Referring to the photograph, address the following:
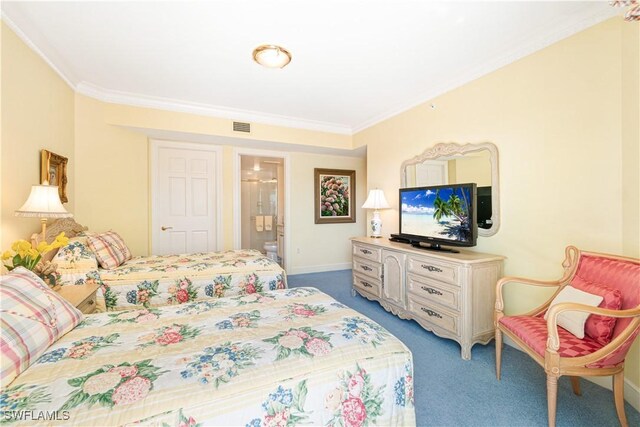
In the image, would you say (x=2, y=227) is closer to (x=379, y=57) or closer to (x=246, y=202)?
(x=379, y=57)

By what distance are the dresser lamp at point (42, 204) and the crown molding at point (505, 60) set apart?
12.0 feet

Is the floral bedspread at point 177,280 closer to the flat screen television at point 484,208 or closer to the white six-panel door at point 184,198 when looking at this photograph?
the white six-panel door at point 184,198

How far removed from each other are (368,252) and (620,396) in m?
2.25

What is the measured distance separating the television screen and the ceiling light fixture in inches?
75.6

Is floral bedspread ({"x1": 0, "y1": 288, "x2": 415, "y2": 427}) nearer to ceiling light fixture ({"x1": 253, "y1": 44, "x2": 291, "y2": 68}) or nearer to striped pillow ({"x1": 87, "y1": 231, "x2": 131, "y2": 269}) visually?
striped pillow ({"x1": 87, "y1": 231, "x2": 131, "y2": 269})

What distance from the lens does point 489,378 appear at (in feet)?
6.43

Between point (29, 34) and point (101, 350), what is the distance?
261 cm

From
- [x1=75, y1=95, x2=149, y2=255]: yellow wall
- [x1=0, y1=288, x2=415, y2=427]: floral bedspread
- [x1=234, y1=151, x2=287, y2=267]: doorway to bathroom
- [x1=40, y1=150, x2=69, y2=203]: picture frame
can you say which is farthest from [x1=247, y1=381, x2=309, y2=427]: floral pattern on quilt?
[x1=234, y1=151, x2=287, y2=267]: doorway to bathroom

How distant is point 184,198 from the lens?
4.12 meters

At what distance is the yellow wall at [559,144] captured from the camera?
70.3 inches

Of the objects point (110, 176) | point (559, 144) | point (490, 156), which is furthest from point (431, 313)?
point (110, 176)

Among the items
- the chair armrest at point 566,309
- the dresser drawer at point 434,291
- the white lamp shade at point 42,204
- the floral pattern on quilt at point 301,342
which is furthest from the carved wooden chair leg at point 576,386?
the white lamp shade at point 42,204

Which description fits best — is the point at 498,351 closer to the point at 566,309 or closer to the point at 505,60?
the point at 566,309

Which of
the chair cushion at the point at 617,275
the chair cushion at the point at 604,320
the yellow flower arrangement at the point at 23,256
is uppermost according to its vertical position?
the yellow flower arrangement at the point at 23,256
